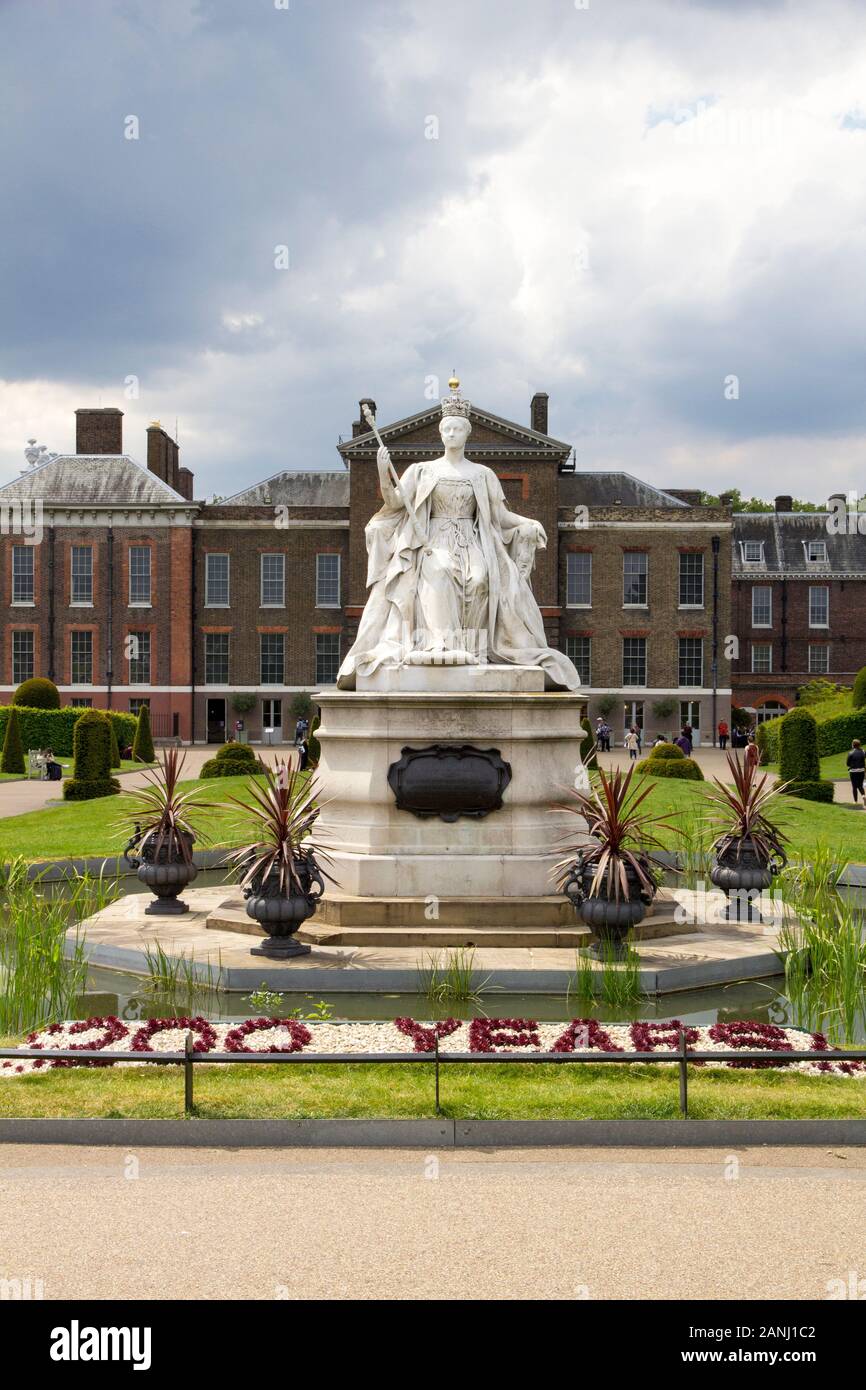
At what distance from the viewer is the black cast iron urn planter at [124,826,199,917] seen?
12.5m

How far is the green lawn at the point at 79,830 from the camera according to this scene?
18.4 meters

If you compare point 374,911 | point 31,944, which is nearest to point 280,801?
point 374,911

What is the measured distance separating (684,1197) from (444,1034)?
2.43 m

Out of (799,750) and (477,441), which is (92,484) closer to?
(477,441)

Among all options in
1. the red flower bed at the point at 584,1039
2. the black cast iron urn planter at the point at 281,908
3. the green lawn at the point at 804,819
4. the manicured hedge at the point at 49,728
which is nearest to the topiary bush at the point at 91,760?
the green lawn at the point at 804,819

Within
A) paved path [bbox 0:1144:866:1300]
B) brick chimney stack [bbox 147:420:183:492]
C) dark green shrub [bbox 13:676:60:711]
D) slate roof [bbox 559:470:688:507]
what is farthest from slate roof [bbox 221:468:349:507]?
paved path [bbox 0:1144:866:1300]

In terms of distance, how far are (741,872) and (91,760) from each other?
16.6 metres

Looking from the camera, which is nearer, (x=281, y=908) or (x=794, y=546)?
(x=281, y=908)

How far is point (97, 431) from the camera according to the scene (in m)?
56.2

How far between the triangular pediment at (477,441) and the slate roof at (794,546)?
1424 cm

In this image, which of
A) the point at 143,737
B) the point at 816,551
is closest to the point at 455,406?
the point at 143,737

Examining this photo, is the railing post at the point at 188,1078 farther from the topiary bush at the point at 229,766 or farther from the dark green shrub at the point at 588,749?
the topiary bush at the point at 229,766

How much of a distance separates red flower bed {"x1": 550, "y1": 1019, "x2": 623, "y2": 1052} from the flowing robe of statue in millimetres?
5123

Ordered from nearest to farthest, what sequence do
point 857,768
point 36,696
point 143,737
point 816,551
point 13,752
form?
point 857,768 < point 13,752 < point 143,737 < point 36,696 < point 816,551
